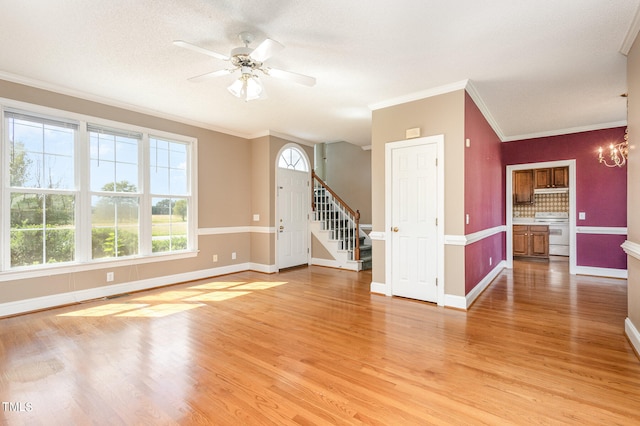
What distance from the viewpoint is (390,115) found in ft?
14.2

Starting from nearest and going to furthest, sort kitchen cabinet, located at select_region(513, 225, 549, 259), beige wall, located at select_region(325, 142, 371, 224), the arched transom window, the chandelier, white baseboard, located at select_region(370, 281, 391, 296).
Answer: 1. white baseboard, located at select_region(370, 281, 391, 296)
2. the chandelier
3. the arched transom window
4. kitchen cabinet, located at select_region(513, 225, 549, 259)
5. beige wall, located at select_region(325, 142, 371, 224)

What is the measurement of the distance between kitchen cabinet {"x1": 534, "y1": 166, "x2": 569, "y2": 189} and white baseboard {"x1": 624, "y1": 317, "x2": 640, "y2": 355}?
5.86 metres

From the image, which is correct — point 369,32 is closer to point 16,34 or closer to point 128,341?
point 16,34

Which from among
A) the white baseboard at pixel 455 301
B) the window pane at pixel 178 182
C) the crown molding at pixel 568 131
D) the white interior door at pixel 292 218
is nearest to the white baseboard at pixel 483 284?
→ the white baseboard at pixel 455 301

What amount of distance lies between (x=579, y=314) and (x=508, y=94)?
2900 mm

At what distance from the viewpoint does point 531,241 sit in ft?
25.0

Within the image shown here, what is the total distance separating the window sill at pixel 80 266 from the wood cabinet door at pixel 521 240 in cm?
786

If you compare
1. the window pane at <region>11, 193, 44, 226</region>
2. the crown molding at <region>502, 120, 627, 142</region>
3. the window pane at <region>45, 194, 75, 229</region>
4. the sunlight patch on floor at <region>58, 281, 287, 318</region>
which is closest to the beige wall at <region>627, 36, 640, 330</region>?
the crown molding at <region>502, 120, 627, 142</region>

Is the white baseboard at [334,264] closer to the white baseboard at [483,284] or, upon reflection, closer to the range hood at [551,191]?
the white baseboard at [483,284]

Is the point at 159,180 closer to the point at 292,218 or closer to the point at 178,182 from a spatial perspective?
the point at 178,182

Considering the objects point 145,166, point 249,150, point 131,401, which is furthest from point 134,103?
point 131,401

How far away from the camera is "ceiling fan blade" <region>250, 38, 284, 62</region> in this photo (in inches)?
93.1

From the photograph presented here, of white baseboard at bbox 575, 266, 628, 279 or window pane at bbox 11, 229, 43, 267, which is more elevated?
window pane at bbox 11, 229, 43, 267

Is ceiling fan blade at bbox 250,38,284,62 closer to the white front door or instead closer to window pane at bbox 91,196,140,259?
the white front door
